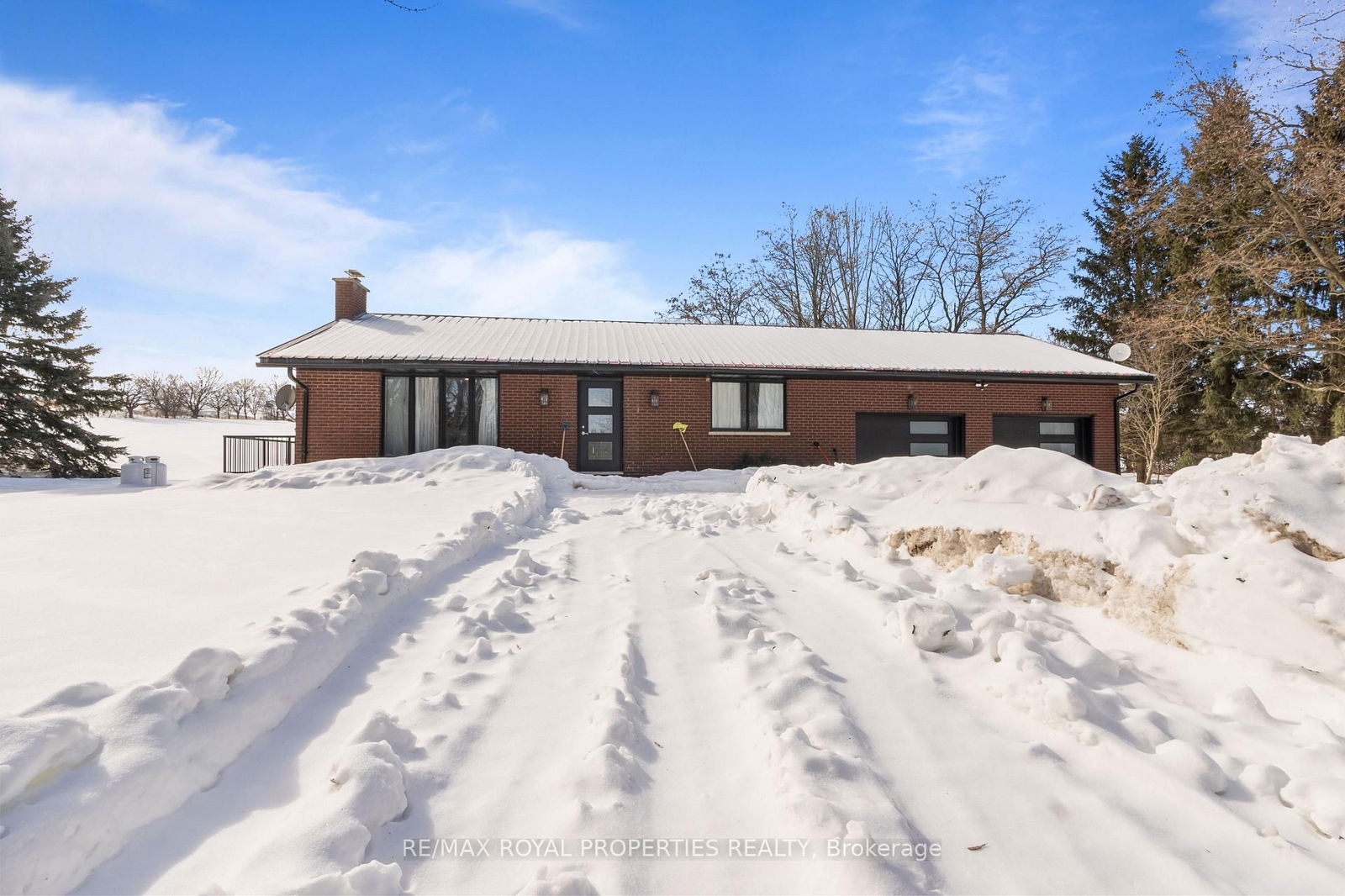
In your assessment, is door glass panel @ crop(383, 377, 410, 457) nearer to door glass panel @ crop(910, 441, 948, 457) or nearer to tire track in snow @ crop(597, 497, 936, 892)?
tire track in snow @ crop(597, 497, 936, 892)

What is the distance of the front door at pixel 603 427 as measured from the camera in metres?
12.3

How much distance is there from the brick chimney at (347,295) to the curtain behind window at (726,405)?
30.4 ft

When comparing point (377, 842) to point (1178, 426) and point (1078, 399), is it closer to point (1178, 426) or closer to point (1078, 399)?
point (1078, 399)

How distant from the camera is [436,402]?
39.0ft

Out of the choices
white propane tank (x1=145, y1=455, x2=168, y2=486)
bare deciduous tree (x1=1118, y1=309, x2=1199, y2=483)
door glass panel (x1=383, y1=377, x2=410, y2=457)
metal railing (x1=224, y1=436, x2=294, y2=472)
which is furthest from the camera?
bare deciduous tree (x1=1118, y1=309, x2=1199, y2=483)

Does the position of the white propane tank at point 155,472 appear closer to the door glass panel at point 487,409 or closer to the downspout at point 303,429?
the downspout at point 303,429

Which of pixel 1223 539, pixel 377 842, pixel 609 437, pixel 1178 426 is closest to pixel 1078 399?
pixel 1178 426

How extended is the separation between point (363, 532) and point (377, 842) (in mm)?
3846

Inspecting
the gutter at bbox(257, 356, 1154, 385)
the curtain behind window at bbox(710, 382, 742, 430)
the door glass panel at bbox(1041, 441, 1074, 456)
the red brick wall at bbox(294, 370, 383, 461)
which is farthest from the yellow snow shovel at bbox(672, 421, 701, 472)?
the door glass panel at bbox(1041, 441, 1074, 456)

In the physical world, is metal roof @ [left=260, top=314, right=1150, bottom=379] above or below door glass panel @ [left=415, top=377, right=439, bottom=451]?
above

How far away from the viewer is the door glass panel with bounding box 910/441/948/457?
43.8ft

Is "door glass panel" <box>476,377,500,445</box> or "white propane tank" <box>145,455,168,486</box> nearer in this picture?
"white propane tank" <box>145,455,168,486</box>

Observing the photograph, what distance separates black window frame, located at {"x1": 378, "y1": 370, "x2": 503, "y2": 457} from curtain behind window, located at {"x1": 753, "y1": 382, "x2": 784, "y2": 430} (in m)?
5.58

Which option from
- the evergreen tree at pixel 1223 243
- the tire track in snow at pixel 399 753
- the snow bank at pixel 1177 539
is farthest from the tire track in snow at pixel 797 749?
the evergreen tree at pixel 1223 243
